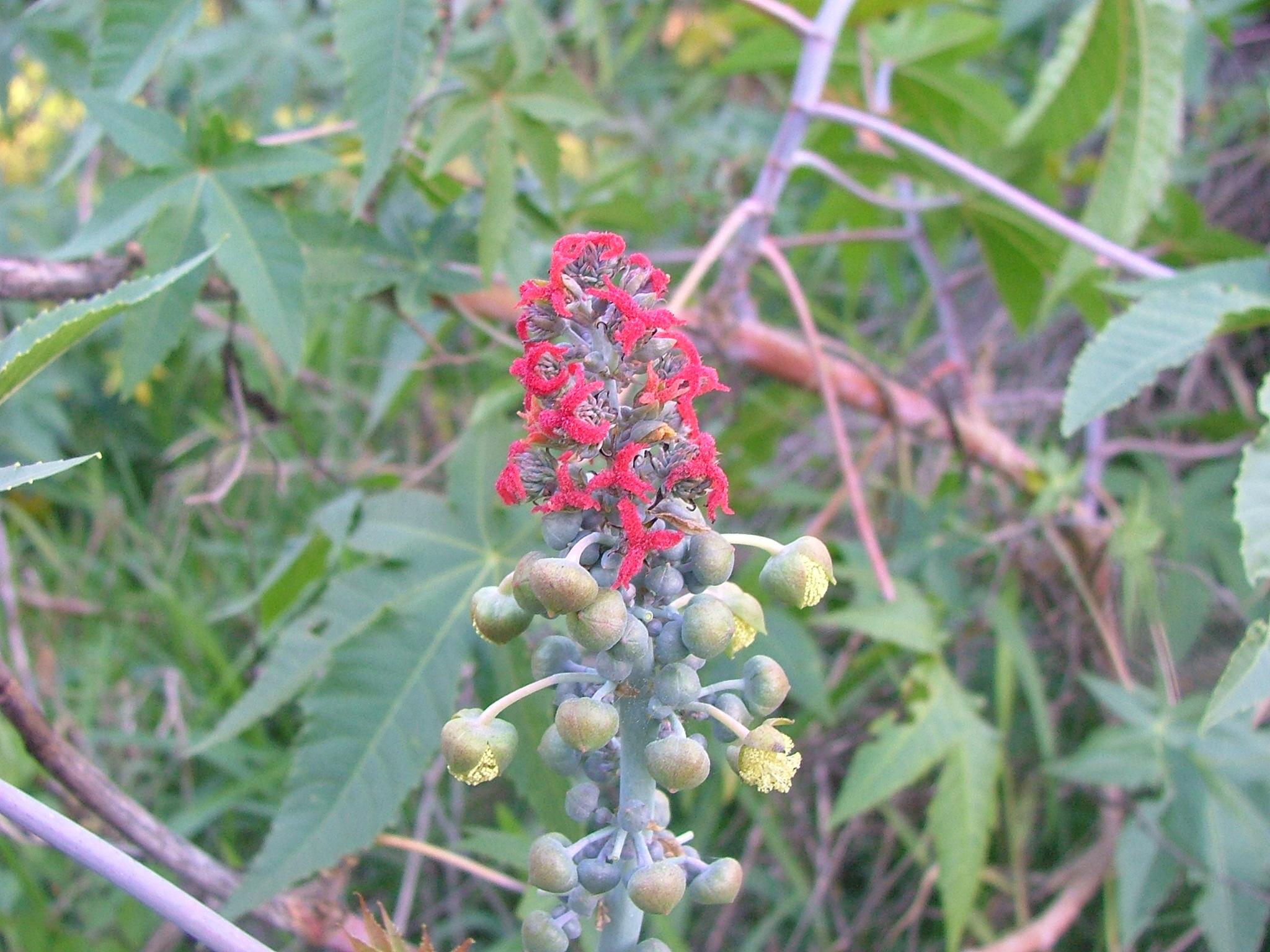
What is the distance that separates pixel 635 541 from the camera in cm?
86

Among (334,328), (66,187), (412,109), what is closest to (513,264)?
(412,109)

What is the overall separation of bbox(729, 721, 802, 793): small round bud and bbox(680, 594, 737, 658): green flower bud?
89 mm

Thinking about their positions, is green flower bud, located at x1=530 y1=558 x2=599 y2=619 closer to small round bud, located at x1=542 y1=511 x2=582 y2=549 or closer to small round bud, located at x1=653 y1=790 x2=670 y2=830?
small round bud, located at x1=542 y1=511 x2=582 y2=549

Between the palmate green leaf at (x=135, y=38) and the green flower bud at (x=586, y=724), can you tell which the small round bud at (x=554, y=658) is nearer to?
the green flower bud at (x=586, y=724)

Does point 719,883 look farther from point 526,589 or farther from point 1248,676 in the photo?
point 1248,676

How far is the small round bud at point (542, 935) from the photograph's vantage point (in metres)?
0.87

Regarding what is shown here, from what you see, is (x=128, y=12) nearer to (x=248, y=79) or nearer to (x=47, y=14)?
(x=47, y=14)

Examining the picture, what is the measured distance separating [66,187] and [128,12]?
3189 mm

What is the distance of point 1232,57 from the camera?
11.8 ft

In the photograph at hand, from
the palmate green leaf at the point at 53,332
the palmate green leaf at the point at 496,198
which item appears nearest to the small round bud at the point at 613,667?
the palmate green leaf at the point at 53,332

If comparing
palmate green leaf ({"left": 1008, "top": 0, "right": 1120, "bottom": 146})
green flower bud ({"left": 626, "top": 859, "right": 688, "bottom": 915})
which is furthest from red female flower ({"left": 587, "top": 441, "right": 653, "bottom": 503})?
palmate green leaf ({"left": 1008, "top": 0, "right": 1120, "bottom": 146})

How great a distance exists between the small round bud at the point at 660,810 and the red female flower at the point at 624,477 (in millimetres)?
303

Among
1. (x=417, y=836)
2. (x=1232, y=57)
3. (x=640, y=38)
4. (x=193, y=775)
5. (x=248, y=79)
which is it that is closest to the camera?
(x=417, y=836)

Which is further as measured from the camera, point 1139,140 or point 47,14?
point 47,14
